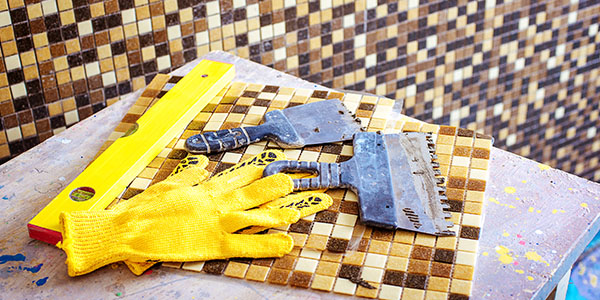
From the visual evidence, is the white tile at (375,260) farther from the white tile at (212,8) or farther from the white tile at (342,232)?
the white tile at (212,8)

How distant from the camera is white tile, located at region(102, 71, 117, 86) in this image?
2006 mm

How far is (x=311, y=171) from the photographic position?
1.37 metres

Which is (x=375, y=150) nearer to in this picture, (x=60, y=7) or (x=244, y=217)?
(x=244, y=217)

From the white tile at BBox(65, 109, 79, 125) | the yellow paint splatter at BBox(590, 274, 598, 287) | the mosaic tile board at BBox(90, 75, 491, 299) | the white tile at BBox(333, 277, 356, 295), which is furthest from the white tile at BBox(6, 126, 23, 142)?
the yellow paint splatter at BBox(590, 274, 598, 287)

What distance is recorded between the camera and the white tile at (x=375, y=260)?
1.19 metres

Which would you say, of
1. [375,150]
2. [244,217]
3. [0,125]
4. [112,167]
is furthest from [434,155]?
[0,125]

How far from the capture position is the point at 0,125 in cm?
190

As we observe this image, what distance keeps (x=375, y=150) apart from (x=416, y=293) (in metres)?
0.36

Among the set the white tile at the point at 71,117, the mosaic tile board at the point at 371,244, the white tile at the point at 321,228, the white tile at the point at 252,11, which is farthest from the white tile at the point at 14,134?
the white tile at the point at 321,228

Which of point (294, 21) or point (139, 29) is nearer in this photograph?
point (139, 29)

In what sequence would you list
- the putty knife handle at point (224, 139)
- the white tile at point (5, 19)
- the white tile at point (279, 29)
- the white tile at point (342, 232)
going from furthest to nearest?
the white tile at point (279, 29)
the white tile at point (5, 19)
the putty knife handle at point (224, 139)
the white tile at point (342, 232)

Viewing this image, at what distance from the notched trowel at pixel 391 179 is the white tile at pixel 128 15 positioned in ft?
2.69

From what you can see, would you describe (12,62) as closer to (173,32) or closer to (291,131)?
(173,32)

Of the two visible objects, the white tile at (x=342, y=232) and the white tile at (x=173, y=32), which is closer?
the white tile at (x=342, y=232)
